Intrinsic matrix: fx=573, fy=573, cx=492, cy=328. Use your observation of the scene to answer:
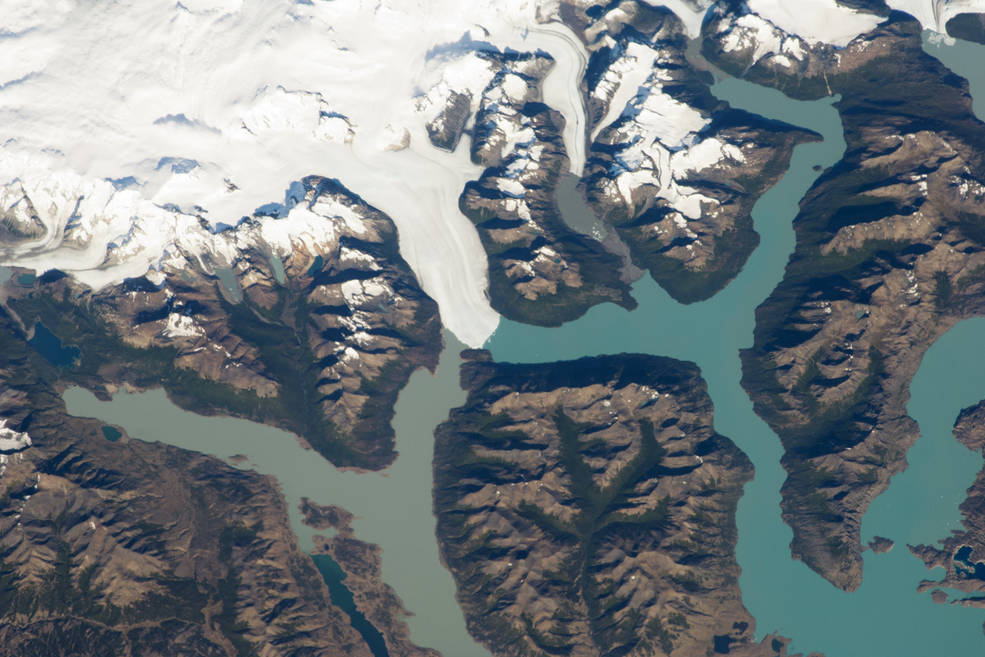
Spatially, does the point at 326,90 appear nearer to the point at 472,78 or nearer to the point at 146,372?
the point at 472,78

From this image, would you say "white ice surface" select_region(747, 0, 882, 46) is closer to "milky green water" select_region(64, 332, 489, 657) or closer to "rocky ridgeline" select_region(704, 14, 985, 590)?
"rocky ridgeline" select_region(704, 14, 985, 590)

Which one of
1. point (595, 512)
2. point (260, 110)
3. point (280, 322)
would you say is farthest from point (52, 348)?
point (595, 512)

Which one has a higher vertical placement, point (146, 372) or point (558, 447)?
point (558, 447)

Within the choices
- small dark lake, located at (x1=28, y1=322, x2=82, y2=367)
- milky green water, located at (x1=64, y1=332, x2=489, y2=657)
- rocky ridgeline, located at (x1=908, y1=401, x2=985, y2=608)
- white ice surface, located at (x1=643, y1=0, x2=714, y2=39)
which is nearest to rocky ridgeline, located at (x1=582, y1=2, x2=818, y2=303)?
white ice surface, located at (x1=643, y1=0, x2=714, y2=39)

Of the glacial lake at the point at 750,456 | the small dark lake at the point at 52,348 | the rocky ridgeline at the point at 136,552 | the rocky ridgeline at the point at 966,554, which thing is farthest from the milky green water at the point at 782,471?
the small dark lake at the point at 52,348

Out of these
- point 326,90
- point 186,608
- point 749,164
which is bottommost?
point 186,608

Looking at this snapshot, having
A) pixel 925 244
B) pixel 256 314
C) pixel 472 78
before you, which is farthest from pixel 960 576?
pixel 256 314

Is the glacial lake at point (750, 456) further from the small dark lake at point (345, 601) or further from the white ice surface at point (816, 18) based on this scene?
the white ice surface at point (816, 18)
